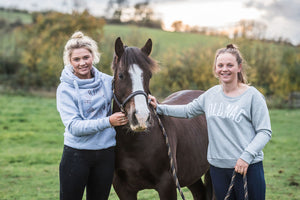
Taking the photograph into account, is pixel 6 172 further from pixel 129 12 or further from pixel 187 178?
pixel 129 12

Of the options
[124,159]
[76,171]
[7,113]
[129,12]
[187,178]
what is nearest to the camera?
[76,171]

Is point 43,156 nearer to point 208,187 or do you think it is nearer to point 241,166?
point 208,187

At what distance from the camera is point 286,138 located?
11.6 meters

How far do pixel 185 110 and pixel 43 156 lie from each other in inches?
246

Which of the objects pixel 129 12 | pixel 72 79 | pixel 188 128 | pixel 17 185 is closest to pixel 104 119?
pixel 72 79

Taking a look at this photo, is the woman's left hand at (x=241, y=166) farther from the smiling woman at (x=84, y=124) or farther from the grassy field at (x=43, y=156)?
the grassy field at (x=43, y=156)

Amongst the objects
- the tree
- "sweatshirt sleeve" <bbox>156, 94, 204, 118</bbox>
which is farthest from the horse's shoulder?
the tree

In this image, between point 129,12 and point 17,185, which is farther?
point 129,12

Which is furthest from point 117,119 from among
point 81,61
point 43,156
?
point 43,156

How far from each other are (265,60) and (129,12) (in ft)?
114

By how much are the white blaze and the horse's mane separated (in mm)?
51

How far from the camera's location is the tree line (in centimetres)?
2177

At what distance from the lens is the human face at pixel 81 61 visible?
2.76m

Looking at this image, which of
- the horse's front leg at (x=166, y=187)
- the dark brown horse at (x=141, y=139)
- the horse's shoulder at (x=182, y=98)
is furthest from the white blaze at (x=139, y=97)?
the horse's shoulder at (x=182, y=98)
